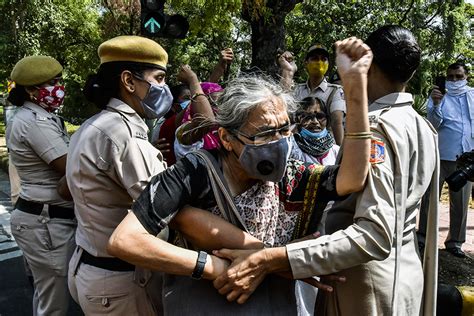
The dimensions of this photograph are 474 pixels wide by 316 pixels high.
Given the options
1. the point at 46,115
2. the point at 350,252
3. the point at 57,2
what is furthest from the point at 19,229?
the point at 57,2

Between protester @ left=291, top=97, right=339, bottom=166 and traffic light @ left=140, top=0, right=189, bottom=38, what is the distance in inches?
105

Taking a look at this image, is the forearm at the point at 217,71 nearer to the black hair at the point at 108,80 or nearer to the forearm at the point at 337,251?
the black hair at the point at 108,80

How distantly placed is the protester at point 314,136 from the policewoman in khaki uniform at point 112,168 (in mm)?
1478

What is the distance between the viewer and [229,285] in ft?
4.91

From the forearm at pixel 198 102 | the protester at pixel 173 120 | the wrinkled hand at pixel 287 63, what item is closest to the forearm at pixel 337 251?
the forearm at pixel 198 102

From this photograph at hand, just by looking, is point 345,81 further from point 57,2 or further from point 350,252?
point 57,2

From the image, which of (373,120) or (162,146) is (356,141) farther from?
(162,146)

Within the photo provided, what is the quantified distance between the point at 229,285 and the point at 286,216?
1.08 ft

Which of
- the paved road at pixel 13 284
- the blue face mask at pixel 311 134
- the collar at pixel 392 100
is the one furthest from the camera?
the paved road at pixel 13 284

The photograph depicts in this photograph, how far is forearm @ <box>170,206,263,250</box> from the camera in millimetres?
1535

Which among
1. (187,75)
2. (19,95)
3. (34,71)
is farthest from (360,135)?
(19,95)

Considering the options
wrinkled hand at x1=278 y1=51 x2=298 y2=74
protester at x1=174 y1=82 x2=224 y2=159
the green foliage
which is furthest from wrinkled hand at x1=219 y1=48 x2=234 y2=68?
the green foliage

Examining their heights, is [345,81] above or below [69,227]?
above

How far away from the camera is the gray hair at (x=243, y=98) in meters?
1.61
